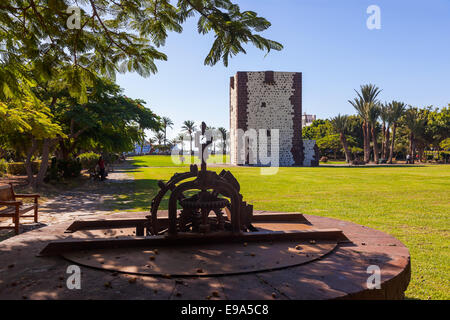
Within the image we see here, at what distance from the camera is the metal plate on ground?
271 cm

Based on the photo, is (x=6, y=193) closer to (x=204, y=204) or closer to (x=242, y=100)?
(x=204, y=204)

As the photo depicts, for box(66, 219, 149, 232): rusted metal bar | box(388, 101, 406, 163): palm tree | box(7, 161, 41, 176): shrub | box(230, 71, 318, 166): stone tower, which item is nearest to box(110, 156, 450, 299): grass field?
box(66, 219, 149, 232): rusted metal bar

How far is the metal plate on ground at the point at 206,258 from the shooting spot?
2711 mm

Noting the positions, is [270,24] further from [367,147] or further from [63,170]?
[367,147]

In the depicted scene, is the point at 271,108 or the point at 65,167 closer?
the point at 65,167

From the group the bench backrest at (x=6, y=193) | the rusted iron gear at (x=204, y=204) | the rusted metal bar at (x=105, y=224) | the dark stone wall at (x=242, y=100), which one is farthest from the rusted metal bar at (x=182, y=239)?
the dark stone wall at (x=242, y=100)

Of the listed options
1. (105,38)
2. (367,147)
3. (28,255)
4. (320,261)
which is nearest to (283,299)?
(320,261)

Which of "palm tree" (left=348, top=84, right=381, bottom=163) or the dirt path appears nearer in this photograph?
the dirt path

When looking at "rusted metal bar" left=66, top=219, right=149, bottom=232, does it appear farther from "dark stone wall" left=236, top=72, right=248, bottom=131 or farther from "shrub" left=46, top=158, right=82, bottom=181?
"dark stone wall" left=236, top=72, right=248, bottom=131

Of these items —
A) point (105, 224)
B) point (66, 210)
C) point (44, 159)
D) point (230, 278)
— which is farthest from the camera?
point (44, 159)

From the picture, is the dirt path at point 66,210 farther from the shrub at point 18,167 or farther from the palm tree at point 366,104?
the palm tree at point 366,104

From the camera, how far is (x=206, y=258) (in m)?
3.02

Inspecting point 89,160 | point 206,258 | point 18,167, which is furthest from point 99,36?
point 89,160
